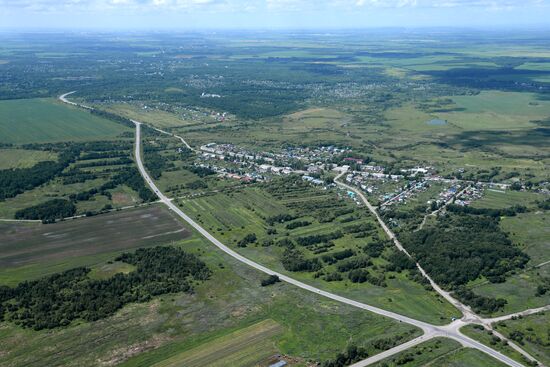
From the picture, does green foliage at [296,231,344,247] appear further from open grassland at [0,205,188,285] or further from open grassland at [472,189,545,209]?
open grassland at [472,189,545,209]

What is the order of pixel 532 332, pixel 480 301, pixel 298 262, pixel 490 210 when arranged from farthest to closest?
pixel 490 210, pixel 298 262, pixel 480 301, pixel 532 332

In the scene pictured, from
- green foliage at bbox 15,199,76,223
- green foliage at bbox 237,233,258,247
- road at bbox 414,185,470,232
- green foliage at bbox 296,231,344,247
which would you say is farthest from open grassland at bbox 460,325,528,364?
green foliage at bbox 15,199,76,223

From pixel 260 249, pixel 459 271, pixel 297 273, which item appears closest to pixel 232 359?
pixel 297 273

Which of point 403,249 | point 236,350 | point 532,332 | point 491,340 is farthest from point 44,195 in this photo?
point 532,332

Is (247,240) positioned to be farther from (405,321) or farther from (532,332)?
(532,332)

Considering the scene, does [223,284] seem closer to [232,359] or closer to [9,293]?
[232,359]

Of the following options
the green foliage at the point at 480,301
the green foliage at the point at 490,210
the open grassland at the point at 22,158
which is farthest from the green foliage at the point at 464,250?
the open grassland at the point at 22,158
